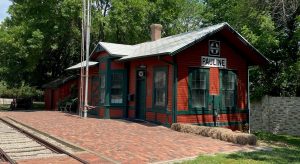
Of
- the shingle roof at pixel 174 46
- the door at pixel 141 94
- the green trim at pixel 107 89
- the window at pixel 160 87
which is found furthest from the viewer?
the green trim at pixel 107 89

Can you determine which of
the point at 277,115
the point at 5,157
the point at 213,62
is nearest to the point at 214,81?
the point at 213,62

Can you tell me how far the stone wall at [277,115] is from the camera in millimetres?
19250

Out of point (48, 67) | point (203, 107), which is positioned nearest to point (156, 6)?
point (48, 67)

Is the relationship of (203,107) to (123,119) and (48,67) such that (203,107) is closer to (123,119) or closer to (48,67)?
(123,119)

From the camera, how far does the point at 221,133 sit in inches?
506

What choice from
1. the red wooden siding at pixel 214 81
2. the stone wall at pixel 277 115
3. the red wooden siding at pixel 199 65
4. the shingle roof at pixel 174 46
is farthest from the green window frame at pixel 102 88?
the stone wall at pixel 277 115

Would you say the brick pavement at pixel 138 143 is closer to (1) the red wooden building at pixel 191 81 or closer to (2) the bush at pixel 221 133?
(2) the bush at pixel 221 133

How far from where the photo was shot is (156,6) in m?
34.0

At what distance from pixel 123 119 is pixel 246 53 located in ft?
23.6

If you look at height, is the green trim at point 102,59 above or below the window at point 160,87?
above

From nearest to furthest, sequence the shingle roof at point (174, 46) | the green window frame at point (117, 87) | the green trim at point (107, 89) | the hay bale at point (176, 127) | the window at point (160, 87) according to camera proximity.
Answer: the hay bale at point (176, 127) < the shingle roof at point (174, 46) < the window at point (160, 87) < the green trim at point (107, 89) < the green window frame at point (117, 87)

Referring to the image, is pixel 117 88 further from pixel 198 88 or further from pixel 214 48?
pixel 214 48

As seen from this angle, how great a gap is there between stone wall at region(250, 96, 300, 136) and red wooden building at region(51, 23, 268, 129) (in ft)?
7.71

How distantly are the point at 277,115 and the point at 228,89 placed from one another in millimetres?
4050
